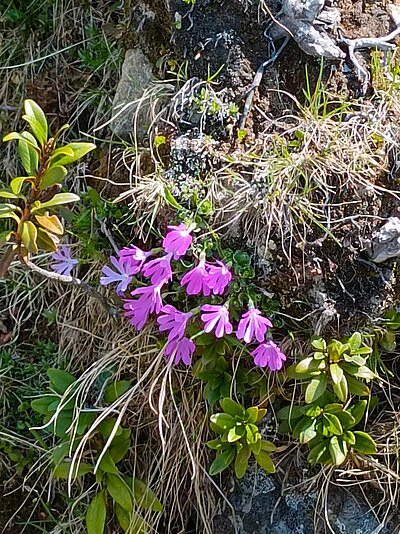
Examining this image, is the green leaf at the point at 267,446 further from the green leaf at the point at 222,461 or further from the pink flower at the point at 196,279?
the pink flower at the point at 196,279

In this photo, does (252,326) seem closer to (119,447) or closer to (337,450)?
(337,450)

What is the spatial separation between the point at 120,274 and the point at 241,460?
1.79ft

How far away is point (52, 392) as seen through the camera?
1.97 m

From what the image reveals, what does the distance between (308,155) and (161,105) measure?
1.34ft

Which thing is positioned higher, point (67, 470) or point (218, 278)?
point (218, 278)

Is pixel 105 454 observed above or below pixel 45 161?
below

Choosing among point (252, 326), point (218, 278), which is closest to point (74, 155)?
point (218, 278)

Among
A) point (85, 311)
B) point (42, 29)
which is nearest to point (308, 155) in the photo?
point (85, 311)

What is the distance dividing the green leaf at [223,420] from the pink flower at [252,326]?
0.70 feet

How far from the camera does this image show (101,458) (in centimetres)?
180

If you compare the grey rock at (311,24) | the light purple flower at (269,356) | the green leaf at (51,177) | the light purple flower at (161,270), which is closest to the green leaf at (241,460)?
the light purple flower at (269,356)

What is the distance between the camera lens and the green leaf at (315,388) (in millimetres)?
1648

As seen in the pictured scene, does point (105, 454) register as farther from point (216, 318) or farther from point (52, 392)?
point (216, 318)

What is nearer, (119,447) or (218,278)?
(218,278)
